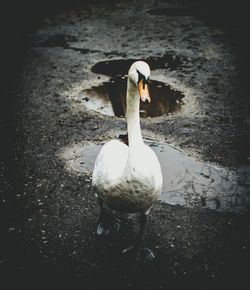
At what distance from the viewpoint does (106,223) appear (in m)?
4.20

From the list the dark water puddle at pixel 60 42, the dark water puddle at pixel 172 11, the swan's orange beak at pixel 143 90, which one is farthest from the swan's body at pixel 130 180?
the dark water puddle at pixel 172 11

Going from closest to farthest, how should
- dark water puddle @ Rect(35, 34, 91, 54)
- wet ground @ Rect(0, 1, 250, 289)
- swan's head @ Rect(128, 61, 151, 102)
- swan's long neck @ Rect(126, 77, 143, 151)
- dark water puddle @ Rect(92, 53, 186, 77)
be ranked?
swan's head @ Rect(128, 61, 151, 102) → swan's long neck @ Rect(126, 77, 143, 151) → wet ground @ Rect(0, 1, 250, 289) → dark water puddle @ Rect(92, 53, 186, 77) → dark water puddle @ Rect(35, 34, 91, 54)

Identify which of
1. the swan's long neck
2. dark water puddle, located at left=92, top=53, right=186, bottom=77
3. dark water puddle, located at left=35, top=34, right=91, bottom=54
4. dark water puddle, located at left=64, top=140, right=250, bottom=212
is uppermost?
the swan's long neck

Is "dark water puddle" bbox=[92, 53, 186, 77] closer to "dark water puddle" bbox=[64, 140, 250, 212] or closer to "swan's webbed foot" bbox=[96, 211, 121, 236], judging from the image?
"dark water puddle" bbox=[64, 140, 250, 212]

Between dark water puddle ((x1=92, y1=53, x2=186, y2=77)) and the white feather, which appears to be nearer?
the white feather

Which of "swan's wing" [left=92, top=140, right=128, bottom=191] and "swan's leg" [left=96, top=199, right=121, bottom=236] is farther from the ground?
"swan's wing" [left=92, top=140, right=128, bottom=191]

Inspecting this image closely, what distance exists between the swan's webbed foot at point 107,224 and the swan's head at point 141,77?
4.91ft

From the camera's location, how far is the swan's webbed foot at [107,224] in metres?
4.14

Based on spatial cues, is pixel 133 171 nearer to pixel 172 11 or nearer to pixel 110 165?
pixel 110 165

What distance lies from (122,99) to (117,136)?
1436 millimetres

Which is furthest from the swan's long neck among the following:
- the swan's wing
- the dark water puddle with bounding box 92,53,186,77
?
the dark water puddle with bounding box 92,53,186,77

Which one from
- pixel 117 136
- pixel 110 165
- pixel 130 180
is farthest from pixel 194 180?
pixel 130 180

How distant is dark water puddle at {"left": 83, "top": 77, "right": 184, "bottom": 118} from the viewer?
22.4ft

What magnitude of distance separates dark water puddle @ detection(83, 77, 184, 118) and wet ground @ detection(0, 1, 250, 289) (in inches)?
1.4
